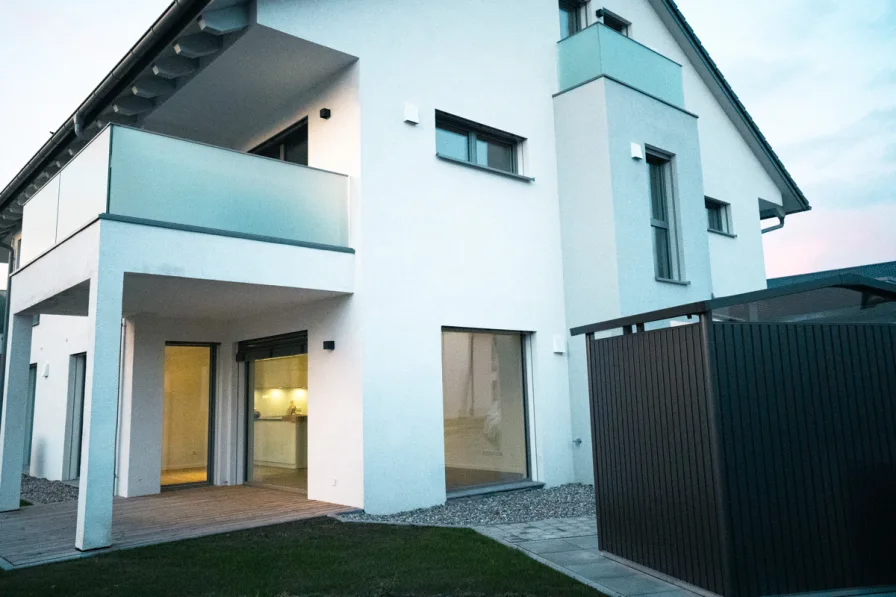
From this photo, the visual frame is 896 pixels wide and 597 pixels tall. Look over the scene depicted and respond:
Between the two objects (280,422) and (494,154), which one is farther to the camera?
(494,154)

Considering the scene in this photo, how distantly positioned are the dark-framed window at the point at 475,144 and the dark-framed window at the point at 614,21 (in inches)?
146

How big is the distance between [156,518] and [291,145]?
215 inches

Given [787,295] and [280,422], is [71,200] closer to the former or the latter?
[280,422]

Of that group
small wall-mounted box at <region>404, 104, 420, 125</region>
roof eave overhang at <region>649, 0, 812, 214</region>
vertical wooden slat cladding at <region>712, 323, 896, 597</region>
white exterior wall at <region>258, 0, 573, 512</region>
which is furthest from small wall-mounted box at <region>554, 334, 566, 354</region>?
roof eave overhang at <region>649, 0, 812, 214</region>

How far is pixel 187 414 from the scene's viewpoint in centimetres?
1076

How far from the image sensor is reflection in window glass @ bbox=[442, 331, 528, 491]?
926 centimetres

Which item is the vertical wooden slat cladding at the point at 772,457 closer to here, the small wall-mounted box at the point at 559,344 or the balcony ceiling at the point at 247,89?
the small wall-mounted box at the point at 559,344

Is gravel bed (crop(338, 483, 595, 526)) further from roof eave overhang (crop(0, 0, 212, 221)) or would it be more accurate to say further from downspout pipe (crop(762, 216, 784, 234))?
downspout pipe (crop(762, 216, 784, 234))

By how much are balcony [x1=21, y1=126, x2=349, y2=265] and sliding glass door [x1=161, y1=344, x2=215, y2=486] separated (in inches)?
111

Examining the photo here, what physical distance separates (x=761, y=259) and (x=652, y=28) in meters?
5.62

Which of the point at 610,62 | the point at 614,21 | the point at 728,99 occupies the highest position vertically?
the point at 614,21

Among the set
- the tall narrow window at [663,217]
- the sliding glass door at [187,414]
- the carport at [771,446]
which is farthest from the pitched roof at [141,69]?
the carport at [771,446]

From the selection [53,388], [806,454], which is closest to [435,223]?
[806,454]

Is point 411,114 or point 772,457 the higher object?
point 411,114
